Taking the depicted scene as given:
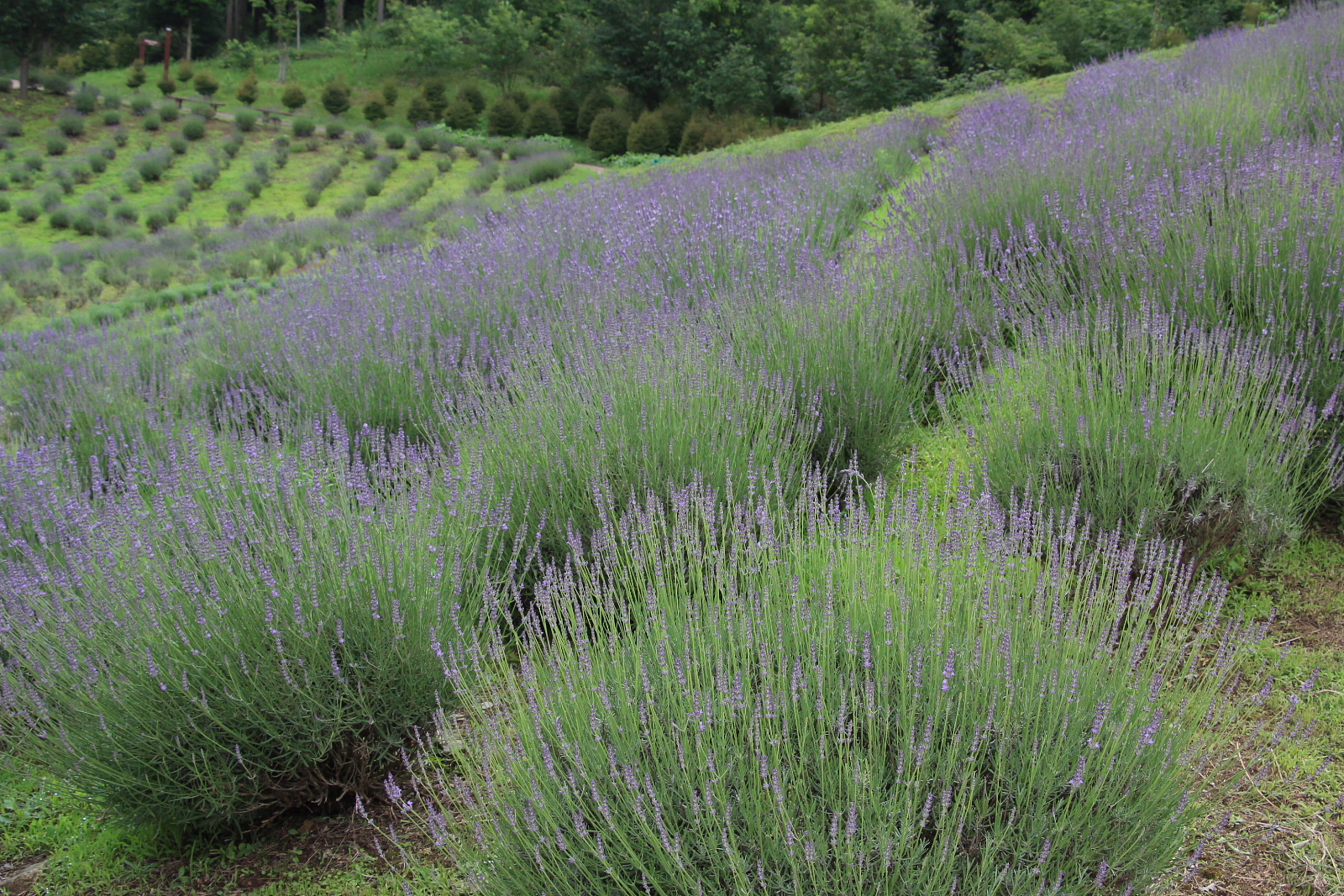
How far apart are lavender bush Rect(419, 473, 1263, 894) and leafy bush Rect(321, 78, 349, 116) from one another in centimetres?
2811

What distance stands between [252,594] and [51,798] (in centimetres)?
130

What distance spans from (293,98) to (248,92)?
6.43 feet

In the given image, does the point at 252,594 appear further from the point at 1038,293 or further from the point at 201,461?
the point at 1038,293

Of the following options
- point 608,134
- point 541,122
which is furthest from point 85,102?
point 608,134

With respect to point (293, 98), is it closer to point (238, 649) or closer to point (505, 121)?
point (505, 121)

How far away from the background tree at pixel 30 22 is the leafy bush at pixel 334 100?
6.78m

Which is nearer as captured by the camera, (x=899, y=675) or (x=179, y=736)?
(x=899, y=675)

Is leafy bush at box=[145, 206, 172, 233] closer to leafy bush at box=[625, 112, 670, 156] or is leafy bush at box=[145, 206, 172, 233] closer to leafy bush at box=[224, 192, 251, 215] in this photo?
leafy bush at box=[224, 192, 251, 215]

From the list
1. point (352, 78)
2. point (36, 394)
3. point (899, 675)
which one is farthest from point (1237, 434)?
point (352, 78)

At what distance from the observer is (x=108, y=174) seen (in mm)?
19391

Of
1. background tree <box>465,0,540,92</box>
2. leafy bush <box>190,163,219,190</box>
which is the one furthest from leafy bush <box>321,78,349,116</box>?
leafy bush <box>190,163,219,190</box>

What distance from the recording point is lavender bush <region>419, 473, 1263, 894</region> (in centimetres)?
162

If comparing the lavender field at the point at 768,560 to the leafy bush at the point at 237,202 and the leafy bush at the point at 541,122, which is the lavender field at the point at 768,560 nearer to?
the leafy bush at the point at 237,202

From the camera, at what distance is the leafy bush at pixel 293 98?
83.9 feet
